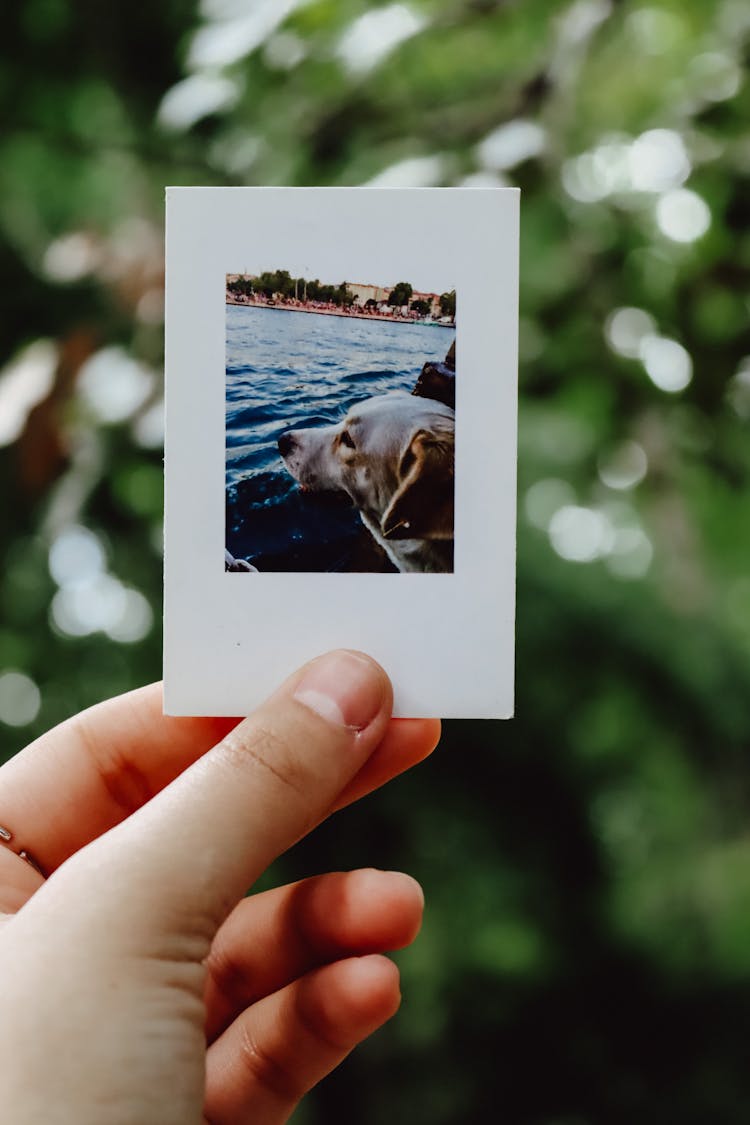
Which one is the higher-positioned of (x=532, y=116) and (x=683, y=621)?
(x=532, y=116)

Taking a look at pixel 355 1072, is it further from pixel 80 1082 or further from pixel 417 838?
pixel 80 1082

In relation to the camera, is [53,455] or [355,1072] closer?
[53,455]

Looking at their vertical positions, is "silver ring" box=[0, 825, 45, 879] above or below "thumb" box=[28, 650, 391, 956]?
below

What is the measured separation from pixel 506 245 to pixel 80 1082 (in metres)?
0.61

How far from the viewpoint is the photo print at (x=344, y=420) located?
0.74 meters

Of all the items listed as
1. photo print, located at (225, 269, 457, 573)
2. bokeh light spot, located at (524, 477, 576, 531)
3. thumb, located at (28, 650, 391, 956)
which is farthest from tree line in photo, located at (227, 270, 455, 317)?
bokeh light spot, located at (524, 477, 576, 531)

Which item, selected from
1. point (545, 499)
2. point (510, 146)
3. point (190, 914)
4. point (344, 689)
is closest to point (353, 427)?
point (344, 689)

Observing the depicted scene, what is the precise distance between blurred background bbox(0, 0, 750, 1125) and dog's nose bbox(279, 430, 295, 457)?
1.58 feet

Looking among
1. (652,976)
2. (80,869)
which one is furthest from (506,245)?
(652,976)

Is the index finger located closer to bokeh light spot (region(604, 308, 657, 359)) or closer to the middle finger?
the middle finger

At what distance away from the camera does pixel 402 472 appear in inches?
29.6

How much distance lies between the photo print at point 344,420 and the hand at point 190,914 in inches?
3.8

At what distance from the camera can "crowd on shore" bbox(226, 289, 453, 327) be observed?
0.74 metres

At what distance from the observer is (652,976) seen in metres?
1.37
